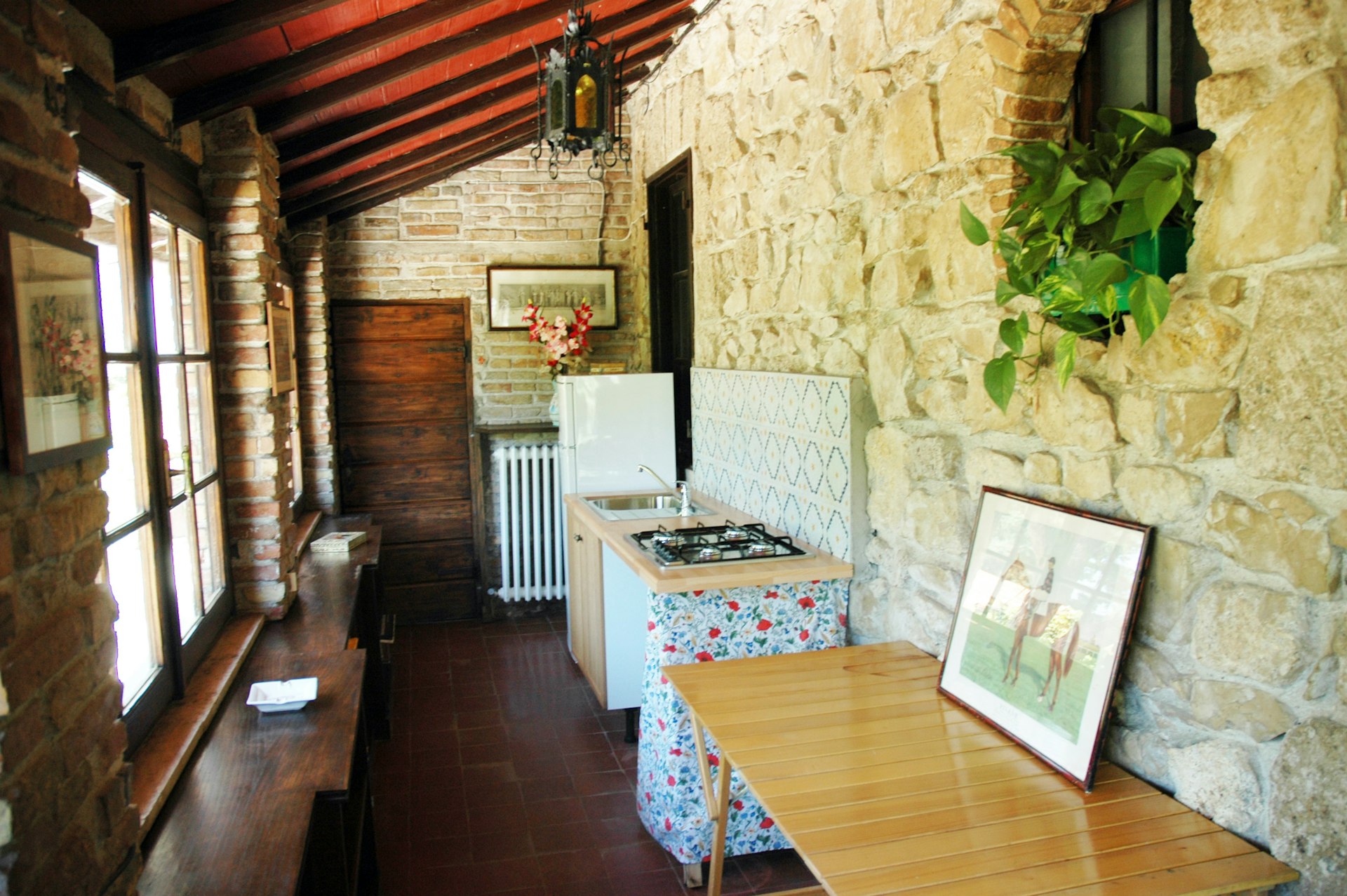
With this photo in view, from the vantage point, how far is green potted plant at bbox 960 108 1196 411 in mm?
1605

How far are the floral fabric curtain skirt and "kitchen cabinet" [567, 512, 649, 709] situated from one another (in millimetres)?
995

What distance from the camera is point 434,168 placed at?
5.48 metres

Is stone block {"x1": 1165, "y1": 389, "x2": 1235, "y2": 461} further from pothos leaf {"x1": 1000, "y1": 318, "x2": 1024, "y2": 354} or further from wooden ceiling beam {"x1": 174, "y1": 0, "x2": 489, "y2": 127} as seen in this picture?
wooden ceiling beam {"x1": 174, "y1": 0, "x2": 489, "y2": 127}

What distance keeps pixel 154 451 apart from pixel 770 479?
7.05 feet

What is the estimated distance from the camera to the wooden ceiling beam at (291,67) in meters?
2.73

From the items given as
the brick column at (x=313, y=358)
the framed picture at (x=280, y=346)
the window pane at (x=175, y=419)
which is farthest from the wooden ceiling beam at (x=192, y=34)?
A: the brick column at (x=313, y=358)

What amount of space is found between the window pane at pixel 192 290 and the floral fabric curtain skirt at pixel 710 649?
5.36 feet

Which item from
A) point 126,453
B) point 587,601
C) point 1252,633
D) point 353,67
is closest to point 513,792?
point 587,601

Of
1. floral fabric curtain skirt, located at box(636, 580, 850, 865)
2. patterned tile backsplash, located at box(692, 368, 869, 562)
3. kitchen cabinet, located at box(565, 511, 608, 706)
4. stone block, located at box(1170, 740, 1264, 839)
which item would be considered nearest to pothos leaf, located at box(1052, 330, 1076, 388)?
stone block, located at box(1170, 740, 1264, 839)

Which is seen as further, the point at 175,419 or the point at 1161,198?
the point at 175,419

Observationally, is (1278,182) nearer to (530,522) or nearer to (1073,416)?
(1073,416)

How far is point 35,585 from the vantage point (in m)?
1.32

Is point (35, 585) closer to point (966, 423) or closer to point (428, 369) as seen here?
point (966, 423)

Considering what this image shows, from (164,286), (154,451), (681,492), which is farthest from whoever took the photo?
(681,492)
